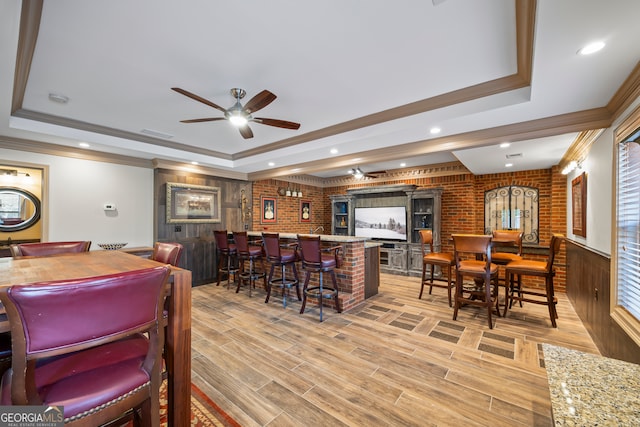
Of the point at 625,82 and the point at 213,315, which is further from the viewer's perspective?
the point at 213,315

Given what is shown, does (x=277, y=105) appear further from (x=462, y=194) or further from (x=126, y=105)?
(x=462, y=194)

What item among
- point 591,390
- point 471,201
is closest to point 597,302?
point 591,390

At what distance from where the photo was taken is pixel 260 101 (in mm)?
2346

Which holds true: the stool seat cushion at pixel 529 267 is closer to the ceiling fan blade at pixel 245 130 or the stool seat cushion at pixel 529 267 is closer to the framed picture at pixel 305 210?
the ceiling fan blade at pixel 245 130

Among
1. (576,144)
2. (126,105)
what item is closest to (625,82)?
(576,144)

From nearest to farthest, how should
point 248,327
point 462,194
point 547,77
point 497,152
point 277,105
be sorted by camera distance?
point 547,77
point 277,105
point 248,327
point 497,152
point 462,194

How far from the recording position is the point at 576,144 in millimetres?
3400

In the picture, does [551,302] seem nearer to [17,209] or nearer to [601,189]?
[601,189]

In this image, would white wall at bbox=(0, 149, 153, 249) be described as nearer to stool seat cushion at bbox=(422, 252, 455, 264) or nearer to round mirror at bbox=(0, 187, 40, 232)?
round mirror at bbox=(0, 187, 40, 232)

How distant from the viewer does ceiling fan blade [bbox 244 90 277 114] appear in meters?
2.20

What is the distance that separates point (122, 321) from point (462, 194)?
6045 millimetres

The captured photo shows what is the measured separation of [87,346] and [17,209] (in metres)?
4.25

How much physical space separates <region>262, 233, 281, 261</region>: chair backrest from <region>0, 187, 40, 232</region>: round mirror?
3180mm

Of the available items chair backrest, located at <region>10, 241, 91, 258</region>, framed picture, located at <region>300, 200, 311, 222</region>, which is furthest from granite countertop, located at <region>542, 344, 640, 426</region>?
framed picture, located at <region>300, 200, 311, 222</region>
